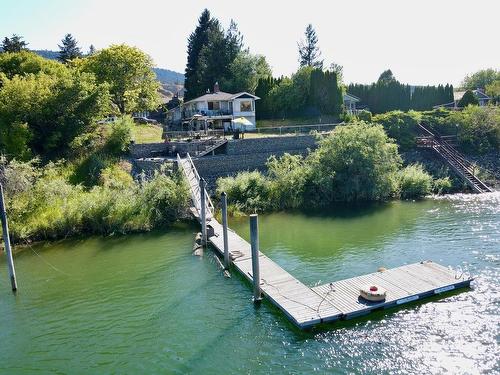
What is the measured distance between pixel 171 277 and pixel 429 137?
32723 millimetres

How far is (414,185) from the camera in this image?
33.8 meters

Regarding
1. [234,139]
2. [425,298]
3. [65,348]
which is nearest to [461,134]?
[234,139]

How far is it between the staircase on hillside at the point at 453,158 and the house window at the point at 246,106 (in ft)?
60.5

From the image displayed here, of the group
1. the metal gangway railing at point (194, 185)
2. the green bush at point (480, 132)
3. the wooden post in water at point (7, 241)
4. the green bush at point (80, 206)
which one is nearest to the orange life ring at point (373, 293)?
the metal gangway railing at point (194, 185)

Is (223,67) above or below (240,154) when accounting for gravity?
above

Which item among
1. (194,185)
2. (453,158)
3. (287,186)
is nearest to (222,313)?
(194,185)

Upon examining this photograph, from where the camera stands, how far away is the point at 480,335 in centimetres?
1352

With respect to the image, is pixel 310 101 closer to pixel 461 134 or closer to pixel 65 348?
pixel 461 134

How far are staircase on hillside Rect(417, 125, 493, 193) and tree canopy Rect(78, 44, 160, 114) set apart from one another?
3011 cm

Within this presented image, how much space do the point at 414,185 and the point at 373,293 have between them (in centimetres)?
2101

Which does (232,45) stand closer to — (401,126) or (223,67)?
(223,67)

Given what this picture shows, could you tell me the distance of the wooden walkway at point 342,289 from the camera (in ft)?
47.7

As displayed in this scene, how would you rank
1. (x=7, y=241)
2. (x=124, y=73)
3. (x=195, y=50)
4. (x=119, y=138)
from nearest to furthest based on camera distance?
(x=7, y=241) < (x=119, y=138) < (x=124, y=73) < (x=195, y=50)

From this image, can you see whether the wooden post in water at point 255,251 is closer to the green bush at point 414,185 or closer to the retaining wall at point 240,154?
the retaining wall at point 240,154
